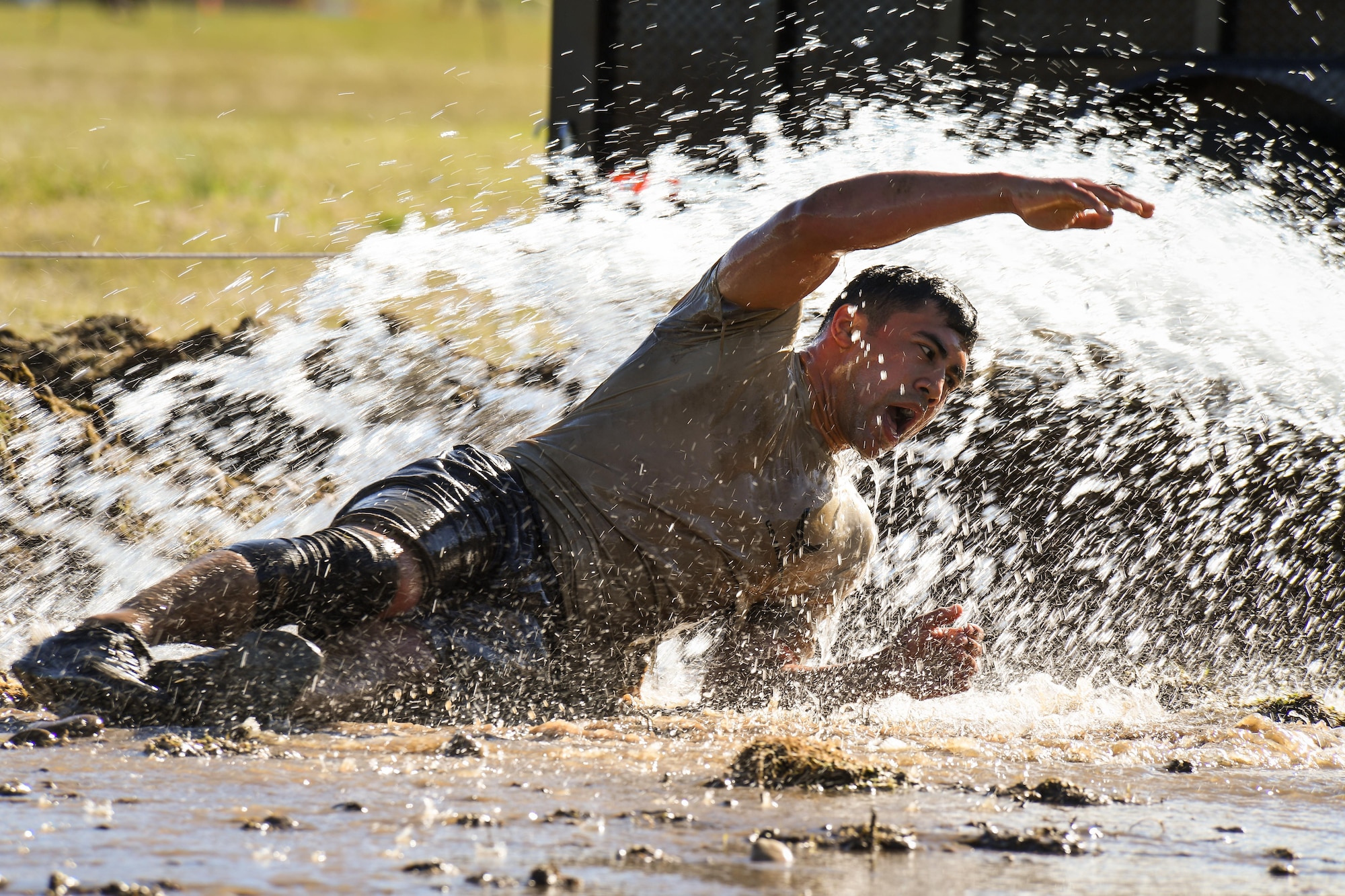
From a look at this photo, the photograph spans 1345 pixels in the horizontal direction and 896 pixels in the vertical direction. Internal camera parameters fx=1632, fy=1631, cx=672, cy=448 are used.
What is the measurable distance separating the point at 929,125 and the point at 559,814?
4.58 metres

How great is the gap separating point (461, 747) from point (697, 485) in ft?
2.56

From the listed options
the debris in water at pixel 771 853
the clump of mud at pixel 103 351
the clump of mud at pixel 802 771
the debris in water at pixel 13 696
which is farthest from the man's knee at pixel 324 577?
the clump of mud at pixel 103 351

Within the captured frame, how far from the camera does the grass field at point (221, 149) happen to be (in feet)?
36.4

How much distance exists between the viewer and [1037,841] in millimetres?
2439

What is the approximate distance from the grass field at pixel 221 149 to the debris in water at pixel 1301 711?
3.44 m

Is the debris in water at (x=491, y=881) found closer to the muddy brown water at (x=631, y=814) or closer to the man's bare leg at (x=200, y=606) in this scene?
the muddy brown water at (x=631, y=814)

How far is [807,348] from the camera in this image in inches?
143

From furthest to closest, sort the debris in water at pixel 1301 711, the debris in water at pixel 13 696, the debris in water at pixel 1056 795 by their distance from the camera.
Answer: the debris in water at pixel 1301 711, the debris in water at pixel 13 696, the debris in water at pixel 1056 795

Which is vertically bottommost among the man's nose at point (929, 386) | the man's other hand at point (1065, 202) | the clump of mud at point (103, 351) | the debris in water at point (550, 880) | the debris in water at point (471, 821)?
the clump of mud at point (103, 351)

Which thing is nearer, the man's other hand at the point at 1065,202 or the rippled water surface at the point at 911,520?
the rippled water surface at the point at 911,520

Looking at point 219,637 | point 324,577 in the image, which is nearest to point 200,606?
point 219,637

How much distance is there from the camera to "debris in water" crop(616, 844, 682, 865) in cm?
228

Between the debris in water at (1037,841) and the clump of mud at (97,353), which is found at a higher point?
the debris in water at (1037,841)

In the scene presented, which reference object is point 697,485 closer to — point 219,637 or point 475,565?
point 475,565
